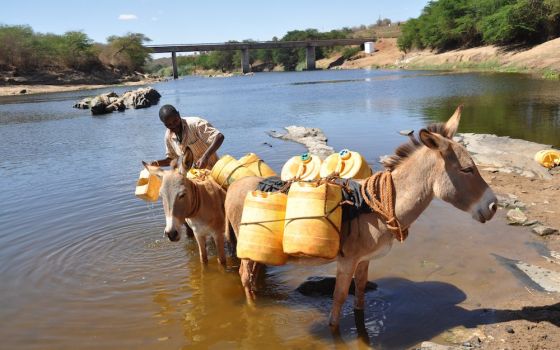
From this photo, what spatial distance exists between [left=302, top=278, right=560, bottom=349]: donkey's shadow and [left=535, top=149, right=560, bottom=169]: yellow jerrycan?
6.65m

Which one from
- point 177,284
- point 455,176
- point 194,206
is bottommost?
point 177,284

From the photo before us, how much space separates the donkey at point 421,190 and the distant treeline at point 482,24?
5856cm

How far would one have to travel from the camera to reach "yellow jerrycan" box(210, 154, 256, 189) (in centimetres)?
704

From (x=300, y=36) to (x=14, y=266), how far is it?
563 feet

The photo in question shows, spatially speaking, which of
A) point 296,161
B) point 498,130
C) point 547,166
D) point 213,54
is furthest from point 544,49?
point 213,54

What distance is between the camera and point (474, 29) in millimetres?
76688

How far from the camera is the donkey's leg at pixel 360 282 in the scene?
220 inches

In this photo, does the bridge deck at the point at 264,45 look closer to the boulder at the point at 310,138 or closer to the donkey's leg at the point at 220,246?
the boulder at the point at 310,138

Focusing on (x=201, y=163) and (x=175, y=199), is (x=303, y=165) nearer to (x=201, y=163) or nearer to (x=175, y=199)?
(x=175, y=199)

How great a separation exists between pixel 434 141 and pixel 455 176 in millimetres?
404

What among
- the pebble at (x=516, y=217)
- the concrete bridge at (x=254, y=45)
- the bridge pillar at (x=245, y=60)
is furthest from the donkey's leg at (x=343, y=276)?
the bridge pillar at (x=245, y=60)

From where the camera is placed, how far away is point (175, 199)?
19.7 feet

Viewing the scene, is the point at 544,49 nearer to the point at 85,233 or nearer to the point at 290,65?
the point at 85,233

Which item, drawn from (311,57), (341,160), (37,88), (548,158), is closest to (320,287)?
(341,160)
